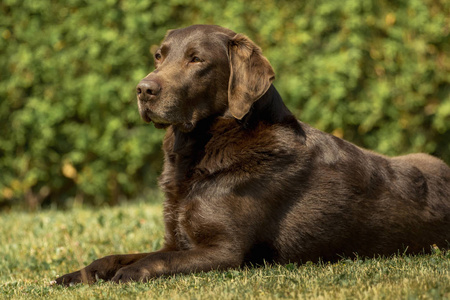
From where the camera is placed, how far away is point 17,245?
5727 millimetres

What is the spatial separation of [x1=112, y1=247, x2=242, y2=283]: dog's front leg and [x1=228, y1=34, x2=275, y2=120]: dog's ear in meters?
0.84

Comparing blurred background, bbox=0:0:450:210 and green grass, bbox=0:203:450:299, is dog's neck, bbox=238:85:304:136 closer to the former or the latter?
green grass, bbox=0:203:450:299

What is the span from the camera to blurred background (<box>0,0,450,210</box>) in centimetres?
782

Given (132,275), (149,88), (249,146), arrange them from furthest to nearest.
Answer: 1. (249,146)
2. (149,88)
3. (132,275)

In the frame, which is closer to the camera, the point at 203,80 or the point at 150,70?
the point at 203,80

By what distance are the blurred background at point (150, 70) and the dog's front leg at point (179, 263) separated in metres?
4.32

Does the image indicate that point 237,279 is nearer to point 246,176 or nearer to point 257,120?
point 246,176

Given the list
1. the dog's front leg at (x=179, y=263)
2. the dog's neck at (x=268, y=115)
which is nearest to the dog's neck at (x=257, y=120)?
the dog's neck at (x=268, y=115)

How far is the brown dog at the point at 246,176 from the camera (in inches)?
159

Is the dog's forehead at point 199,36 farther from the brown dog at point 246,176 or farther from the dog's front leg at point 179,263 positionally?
the dog's front leg at point 179,263

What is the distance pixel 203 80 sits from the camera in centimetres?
419

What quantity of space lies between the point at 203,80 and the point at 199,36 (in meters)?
0.31

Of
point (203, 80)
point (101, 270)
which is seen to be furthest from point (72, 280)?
point (203, 80)

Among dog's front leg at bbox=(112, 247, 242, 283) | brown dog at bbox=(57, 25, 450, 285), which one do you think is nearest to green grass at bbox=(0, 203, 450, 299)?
dog's front leg at bbox=(112, 247, 242, 283)
